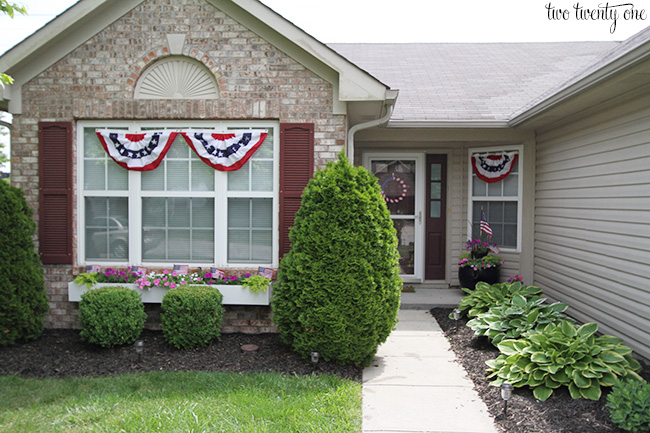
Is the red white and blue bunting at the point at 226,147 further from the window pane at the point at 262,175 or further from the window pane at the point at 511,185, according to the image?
the window pane at the point at 511,185

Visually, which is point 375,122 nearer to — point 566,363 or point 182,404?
point 566,363

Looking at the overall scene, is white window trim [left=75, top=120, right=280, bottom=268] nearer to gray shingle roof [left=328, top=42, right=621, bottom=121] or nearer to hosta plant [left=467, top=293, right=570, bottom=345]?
gray shingle roof [left=328, top=42, right=621, bottom=121]

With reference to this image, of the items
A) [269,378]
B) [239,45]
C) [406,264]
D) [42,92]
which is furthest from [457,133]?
[42,92]

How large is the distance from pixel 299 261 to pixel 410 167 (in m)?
4.03

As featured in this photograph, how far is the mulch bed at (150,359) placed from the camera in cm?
457

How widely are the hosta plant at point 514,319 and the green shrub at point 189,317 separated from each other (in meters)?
2.67

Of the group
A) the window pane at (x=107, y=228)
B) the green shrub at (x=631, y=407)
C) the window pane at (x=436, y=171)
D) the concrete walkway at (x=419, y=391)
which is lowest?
the concrete walkway at (x=419, y=391)

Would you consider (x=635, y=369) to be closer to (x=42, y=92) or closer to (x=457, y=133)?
(x=457, y=133)

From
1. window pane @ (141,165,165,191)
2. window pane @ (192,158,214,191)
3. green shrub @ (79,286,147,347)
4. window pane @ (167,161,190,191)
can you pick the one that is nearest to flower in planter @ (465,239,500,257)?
window pane @ (192,158,214,191)

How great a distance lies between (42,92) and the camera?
557 centimetres

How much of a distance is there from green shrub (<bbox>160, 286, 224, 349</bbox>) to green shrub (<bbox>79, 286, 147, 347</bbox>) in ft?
1.04

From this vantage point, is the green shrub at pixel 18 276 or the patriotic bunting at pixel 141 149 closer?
the green shrub at pixel 18 276

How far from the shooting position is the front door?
26.7ft

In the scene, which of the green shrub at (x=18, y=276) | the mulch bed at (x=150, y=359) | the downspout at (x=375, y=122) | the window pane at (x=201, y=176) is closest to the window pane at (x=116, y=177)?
the window pane at (x=201, y=176)
